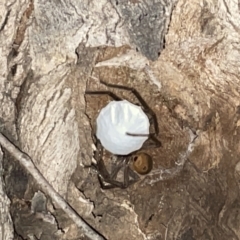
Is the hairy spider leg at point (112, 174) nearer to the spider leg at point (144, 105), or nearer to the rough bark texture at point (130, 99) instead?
the rough bark texture at point (130, 99)

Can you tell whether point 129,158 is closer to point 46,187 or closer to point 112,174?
point 112,174

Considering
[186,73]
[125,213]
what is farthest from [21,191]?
[186,73]

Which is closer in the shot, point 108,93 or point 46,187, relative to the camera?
point 46,187

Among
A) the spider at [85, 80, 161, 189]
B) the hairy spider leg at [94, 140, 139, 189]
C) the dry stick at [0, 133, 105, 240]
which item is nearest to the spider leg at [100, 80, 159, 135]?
the spider at [85, 80, 161, 189]

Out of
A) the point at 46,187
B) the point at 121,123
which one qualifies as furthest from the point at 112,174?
the point at 46,187

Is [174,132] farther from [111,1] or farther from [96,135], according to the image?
[111,1]

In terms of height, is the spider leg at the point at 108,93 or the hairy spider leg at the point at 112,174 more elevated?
the spider leg at the point at 108,93

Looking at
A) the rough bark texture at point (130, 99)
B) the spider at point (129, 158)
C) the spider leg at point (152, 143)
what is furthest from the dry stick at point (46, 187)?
the spider leg at point (152, 143)
